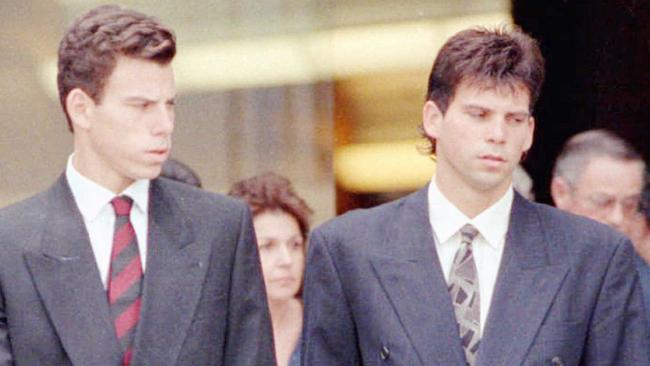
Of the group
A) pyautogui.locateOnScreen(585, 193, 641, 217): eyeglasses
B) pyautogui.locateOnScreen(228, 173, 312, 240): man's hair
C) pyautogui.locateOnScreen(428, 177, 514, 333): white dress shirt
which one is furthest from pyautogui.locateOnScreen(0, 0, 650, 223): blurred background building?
pyautogui.locateOnScreen(428, 177, 514, 333): white dress shirt

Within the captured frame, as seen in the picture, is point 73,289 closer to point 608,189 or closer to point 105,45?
point 105,45

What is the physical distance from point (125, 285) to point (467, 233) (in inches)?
38.2

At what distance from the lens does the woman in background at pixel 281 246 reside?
5.80 meters

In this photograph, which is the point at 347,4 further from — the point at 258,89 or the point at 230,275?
the point at 230,275

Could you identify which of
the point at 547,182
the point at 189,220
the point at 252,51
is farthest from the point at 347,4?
the point at 189,220

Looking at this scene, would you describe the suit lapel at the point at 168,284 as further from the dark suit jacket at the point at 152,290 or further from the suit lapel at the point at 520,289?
the suit lapel at the point at 520,289

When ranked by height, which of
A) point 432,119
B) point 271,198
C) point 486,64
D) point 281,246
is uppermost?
point 486,64

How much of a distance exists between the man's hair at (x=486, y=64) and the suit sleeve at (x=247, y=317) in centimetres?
73

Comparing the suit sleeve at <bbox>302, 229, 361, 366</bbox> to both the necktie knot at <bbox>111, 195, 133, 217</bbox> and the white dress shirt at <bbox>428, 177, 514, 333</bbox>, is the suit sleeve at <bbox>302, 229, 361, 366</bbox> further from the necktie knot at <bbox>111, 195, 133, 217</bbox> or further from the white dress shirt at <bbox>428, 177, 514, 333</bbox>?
the necktie knot at <bbox>111, 195, 133, 217</bbox>

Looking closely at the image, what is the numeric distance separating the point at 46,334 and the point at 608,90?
3948mm

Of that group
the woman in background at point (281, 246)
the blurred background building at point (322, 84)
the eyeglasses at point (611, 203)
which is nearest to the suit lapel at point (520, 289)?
the eyeglasses at point (611, 203)

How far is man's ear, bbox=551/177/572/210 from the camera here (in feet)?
18.9

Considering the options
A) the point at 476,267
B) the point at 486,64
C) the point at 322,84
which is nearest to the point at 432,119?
the point at 486,64

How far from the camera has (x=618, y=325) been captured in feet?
14.0
